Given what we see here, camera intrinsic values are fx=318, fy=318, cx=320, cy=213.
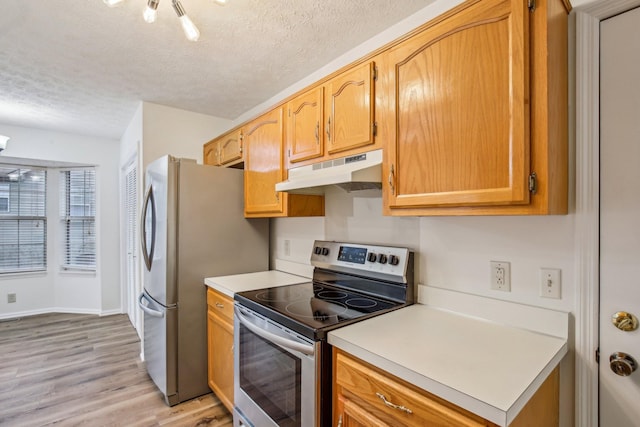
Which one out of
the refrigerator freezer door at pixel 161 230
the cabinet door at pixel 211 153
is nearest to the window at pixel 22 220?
the cabinet door at pixel 211 153

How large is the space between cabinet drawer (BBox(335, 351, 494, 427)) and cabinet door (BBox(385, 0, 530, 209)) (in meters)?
0.64

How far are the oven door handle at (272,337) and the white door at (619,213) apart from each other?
1.04 metres

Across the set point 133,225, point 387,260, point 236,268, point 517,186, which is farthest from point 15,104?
point 517,186

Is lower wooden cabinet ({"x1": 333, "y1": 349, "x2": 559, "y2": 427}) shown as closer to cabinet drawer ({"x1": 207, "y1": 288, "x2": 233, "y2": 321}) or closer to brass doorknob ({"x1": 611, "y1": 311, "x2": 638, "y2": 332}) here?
brass doorknob ({"x1": 611, "y1": 311, "x2": 638, "y2": 332})

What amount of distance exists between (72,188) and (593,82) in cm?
546

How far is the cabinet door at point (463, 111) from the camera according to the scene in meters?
1.01

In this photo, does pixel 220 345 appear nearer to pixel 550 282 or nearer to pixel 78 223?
pixel 550 282

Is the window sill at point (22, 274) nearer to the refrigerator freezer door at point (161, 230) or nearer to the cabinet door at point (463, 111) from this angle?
the refrigerator freezer door at point (161, 230)

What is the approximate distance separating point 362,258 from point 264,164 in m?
0.96

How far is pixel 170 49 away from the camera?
6.61 ft

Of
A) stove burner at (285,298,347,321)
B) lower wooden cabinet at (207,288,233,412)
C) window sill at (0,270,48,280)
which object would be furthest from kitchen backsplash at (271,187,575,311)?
window sill at (0,270,48,280)

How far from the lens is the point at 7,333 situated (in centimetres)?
354

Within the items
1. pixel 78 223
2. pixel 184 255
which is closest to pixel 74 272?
pixel 78 223

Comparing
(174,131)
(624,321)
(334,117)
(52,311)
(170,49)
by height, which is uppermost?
(170,49)
